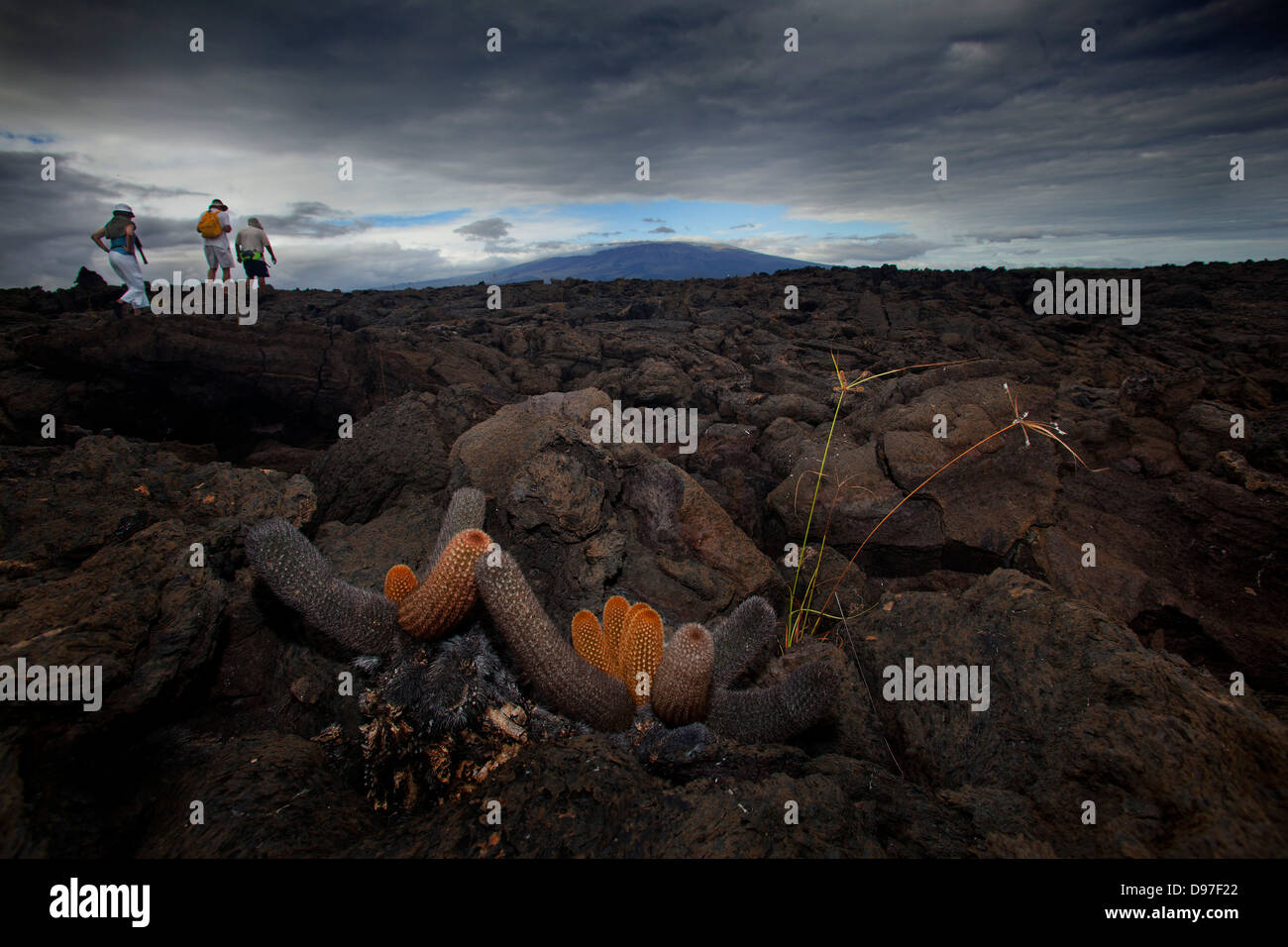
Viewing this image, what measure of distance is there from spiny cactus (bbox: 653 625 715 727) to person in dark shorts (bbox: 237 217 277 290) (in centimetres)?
1548

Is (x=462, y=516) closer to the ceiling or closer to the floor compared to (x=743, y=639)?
closer to the ceiling

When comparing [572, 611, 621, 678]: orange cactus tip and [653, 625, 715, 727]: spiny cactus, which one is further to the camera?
[572, 611, 621, 678]: orange cactus tip

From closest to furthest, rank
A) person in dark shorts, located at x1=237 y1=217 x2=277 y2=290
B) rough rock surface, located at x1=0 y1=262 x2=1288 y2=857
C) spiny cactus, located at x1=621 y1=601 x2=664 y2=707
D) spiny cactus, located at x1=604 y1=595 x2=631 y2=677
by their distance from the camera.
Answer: rough rock surface, located at x1=0 y1=262 x2=1288 y2=857 → spiny cactus, located at x1=621 y1=601 x2=664 y2=707 → spiny cactus, located at x1=604 y1=595 x2=631 y2=677 → person in dark shorts, located at x1=237 y1=217 x2=277 y2=290

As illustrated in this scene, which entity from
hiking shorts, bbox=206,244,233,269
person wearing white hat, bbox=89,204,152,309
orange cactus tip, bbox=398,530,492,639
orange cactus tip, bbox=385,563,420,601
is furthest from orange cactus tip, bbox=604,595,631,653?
hiking shorts, bbox=206,244,233,269

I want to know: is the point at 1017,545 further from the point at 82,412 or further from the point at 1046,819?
the point at 82,412

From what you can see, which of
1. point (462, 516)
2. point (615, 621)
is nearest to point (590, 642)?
point (615, 621)

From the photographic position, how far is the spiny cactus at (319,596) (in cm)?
264

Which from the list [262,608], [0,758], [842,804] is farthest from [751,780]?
[262,608]

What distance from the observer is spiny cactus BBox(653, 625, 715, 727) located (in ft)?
8.25

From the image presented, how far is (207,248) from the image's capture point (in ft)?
38.9

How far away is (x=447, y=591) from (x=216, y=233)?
530 inches

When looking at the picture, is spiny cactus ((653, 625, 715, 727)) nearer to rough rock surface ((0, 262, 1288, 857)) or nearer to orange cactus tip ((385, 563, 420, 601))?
rough rock surface ((0, 262, 1288, 857))

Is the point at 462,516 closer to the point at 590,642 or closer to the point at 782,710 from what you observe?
the point at 590,642

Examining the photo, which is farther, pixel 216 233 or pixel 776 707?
pixel 216 233
